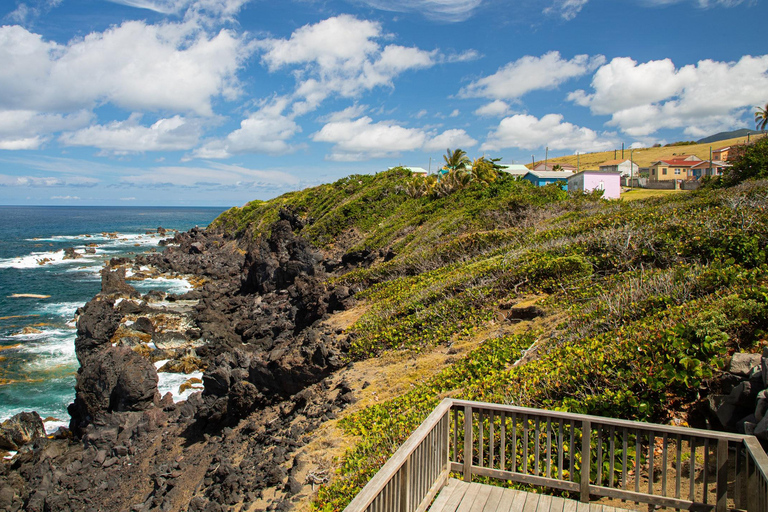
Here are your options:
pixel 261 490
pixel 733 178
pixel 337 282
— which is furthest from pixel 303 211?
pixel 261 490

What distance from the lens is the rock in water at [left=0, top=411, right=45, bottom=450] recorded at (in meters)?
14.6

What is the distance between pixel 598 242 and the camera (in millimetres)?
12797

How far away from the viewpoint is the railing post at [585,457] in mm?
4594

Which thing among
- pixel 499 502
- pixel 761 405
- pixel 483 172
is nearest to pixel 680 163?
pixel 483 172

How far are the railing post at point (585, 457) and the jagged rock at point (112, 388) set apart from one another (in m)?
14.3

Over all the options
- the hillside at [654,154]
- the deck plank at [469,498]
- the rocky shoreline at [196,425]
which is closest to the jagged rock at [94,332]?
the rocky shoreline at [196,425]

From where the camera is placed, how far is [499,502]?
4.69 metres

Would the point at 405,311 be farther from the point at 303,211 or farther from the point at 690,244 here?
the point at 303,211

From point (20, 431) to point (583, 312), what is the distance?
55.1 ft

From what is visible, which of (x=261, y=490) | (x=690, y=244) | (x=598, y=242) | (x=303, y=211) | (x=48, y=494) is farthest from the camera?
(x=303, y=211)

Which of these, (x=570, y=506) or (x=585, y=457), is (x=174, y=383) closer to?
(x=570, y=506)

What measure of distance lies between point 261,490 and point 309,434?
1.52m

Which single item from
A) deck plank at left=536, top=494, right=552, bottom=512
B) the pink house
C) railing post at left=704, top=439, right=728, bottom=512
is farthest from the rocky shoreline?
the pink house

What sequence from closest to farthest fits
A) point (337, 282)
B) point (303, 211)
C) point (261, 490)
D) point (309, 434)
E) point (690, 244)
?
point (261, 490), point (309, 434), point (690, 244), point (337, 282), point (303, 211)
